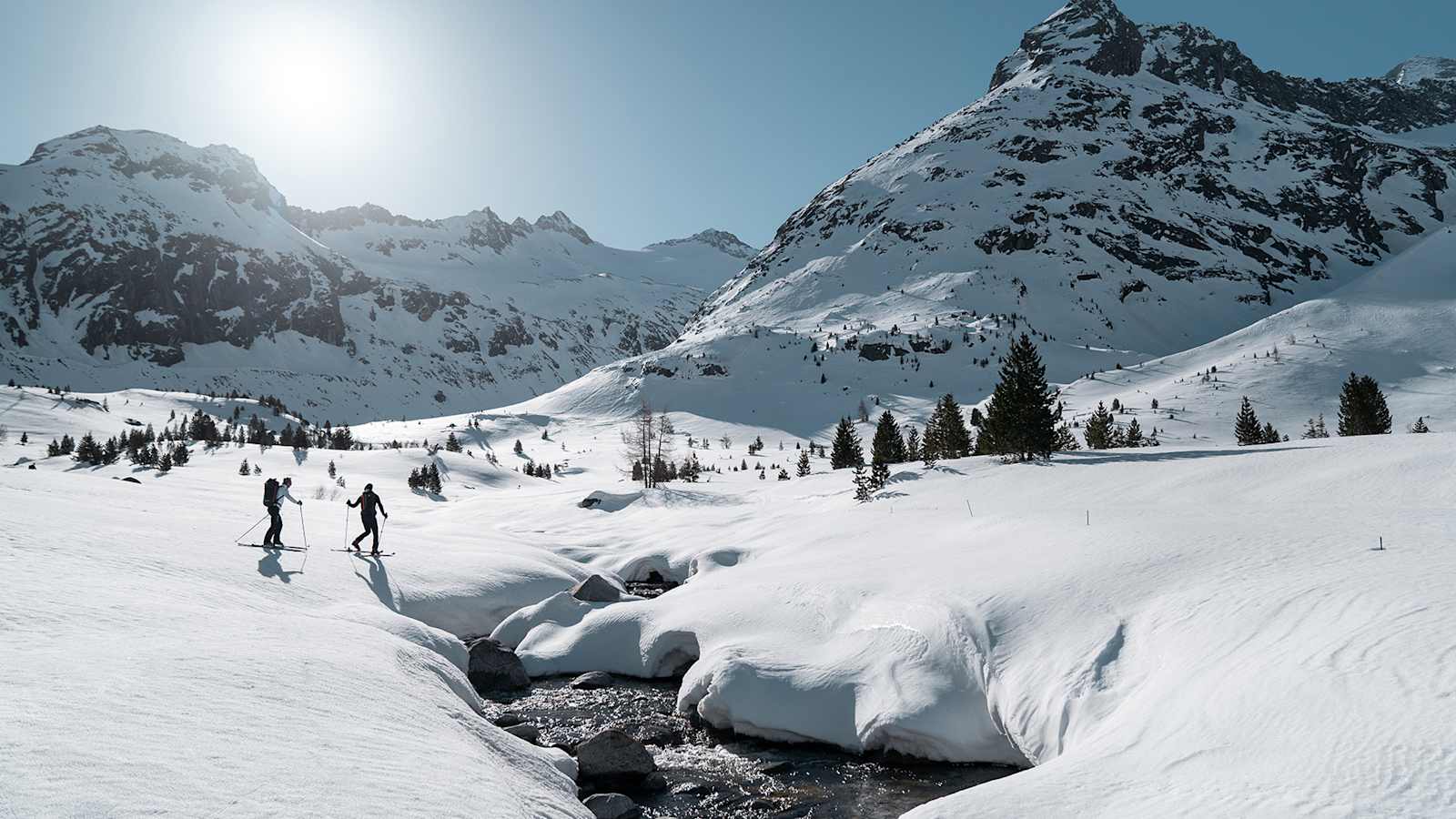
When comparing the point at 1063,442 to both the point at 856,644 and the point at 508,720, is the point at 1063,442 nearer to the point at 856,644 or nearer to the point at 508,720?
the point at 856,644

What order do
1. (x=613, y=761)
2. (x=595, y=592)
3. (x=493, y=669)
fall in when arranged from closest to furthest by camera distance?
(x=613, y=761) < (x=493, y=669) < (x=595, y=592)

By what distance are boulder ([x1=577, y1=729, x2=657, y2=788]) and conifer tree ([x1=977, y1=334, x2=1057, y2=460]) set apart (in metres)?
32.0

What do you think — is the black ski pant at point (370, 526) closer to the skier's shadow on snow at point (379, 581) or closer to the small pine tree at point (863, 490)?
the skier's shadow on snow at point (379, 581)

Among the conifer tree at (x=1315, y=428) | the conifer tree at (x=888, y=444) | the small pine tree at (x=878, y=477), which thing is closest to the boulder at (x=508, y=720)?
the small pine tree at (x=878, y=477)

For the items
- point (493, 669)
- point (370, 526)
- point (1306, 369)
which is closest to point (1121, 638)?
point (493, 669)

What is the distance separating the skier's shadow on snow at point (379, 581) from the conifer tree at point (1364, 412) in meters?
55.7

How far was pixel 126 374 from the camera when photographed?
180250 mm

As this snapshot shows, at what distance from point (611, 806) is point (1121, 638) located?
823 cm

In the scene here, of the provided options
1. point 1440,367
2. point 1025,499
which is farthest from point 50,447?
point 1440,367

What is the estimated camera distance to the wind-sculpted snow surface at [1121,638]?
22.4 feet

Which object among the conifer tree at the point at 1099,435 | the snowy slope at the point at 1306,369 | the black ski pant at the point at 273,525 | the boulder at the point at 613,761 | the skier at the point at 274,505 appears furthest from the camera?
the snowy slope at the point at 1306,369

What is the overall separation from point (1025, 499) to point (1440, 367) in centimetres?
8162

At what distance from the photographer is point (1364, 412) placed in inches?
1826

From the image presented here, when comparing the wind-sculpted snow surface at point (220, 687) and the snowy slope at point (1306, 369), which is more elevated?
the snowy slope at point (1306, 369)
